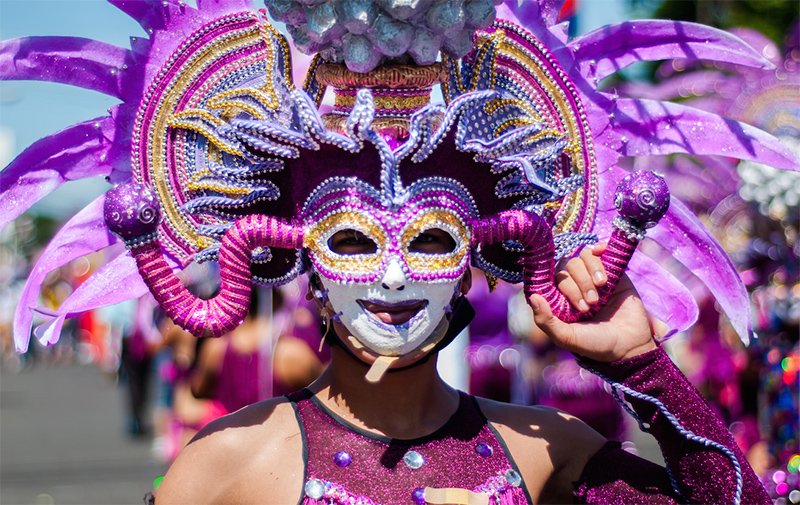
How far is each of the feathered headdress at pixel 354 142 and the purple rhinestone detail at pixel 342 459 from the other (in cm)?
45

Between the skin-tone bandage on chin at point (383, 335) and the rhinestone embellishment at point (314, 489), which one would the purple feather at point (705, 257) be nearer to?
the skin-tone bandage on chin at point (383, 335)

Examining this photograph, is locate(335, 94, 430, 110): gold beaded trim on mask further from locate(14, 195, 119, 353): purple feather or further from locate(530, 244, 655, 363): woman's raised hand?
locate(14, 195, 119, 353): purple feather

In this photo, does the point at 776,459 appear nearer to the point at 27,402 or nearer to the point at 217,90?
A: the point at 217,90

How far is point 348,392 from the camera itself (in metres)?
2.42

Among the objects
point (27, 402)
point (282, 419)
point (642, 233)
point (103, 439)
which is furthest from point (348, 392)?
point (27, 402)

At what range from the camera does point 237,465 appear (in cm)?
226

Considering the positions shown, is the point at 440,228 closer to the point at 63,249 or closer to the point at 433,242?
the point at 433,242

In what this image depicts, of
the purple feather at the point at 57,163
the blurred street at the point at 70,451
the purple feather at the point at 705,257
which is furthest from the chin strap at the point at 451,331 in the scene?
the blurred street at the point at 70,451

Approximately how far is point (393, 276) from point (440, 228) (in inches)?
7.4

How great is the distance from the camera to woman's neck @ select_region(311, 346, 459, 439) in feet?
7.89

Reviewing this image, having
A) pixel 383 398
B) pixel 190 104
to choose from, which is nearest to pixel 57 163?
pixel 190 104

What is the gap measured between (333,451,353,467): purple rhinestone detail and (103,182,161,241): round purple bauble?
0.75 metres

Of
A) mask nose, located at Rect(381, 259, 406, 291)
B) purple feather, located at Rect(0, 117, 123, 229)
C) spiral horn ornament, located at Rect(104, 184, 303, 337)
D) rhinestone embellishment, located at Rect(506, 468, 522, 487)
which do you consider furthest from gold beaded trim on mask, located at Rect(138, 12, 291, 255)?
rhinestone embellishment, located at Rect(506, 468, 522, 487)

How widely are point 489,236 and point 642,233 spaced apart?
0.39m
